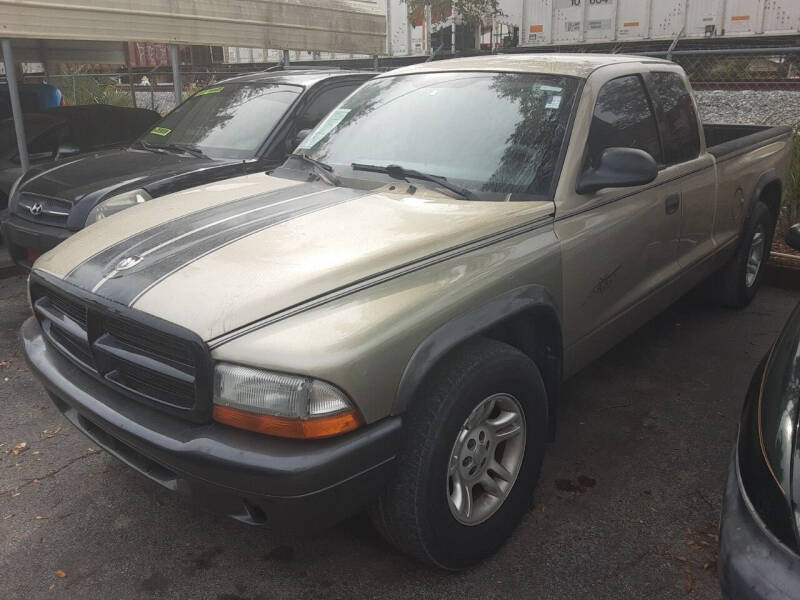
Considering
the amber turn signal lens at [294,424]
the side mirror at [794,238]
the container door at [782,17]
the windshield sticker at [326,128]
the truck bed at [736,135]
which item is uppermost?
the container door at [782,17]

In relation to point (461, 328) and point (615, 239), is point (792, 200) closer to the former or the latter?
point (615, 239)

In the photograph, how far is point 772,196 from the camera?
539 cm

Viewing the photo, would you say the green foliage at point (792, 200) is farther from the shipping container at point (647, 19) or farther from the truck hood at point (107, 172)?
the shipping container at point (647, 19)

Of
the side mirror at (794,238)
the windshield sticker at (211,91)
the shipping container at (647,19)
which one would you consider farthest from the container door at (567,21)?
the side mirror at (794,238)

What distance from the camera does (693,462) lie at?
342 cm

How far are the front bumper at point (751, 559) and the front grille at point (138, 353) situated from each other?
153 cm

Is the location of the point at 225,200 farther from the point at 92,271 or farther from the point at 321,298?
the point at 321,298

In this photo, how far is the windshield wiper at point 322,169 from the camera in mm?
3363

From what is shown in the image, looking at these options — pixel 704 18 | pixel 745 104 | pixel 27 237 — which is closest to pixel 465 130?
pixel 27 237

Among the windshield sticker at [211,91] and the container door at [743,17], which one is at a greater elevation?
the container door at [743,17]

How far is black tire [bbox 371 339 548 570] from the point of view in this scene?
231 centimetres

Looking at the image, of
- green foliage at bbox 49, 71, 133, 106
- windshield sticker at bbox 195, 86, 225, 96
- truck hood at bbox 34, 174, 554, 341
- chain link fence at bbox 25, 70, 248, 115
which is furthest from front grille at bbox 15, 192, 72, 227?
green foliage at bbox 49, 71, 133, 106

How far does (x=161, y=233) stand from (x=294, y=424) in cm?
117

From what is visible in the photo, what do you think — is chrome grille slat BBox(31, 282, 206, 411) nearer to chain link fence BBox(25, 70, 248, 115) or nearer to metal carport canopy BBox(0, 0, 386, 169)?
metal carport canopy BBox(0, 0, 386, 169)
